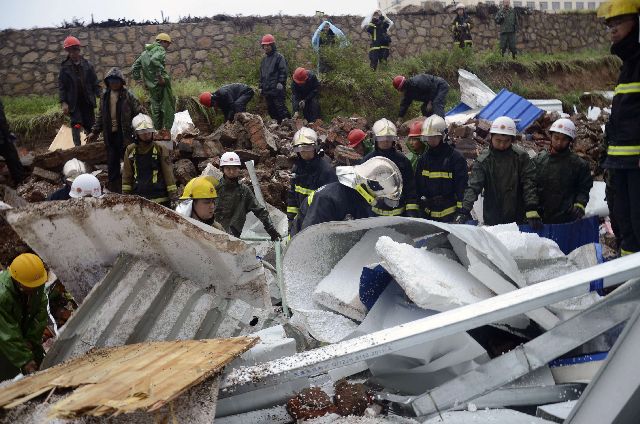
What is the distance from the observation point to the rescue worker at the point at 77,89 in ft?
30.1

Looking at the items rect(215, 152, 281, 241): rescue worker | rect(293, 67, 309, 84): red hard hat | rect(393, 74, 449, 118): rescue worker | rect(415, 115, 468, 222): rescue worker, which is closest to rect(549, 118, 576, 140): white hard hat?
rect(415, 115, 468, 222): rescue worker

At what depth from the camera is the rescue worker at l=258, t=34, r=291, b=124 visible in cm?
1086

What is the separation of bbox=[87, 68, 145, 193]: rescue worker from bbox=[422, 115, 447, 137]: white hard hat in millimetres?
3789

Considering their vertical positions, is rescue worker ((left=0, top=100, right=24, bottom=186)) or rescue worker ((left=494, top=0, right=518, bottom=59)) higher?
rescue worker ((left=494, top=0, right=518, bottom=59))

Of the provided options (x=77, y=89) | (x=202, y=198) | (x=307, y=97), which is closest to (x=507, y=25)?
(x=307, y=97)

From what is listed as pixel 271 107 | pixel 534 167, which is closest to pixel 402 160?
pixel 534 167

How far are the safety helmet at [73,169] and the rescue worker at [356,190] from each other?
12.3 feet

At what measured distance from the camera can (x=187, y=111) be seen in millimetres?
11070

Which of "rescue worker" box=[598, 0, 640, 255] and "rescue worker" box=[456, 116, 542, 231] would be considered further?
"rescue worker" box=[456, 116, 542, 231]

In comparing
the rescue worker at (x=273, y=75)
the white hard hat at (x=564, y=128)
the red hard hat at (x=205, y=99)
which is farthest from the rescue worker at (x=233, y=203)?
the rescue worker at (x=273, y=75)

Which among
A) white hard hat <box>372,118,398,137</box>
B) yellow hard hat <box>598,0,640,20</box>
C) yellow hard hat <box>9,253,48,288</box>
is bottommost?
yellow hard hat <box>9,253,48,288</box>

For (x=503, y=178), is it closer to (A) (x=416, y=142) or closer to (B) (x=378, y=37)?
(A) (x=416, y=142)

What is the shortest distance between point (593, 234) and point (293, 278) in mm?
2441

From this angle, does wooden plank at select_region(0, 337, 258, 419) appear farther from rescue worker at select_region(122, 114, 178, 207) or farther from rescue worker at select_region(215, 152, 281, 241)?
rescue worker at select_region(122, 114, 178, 207)
